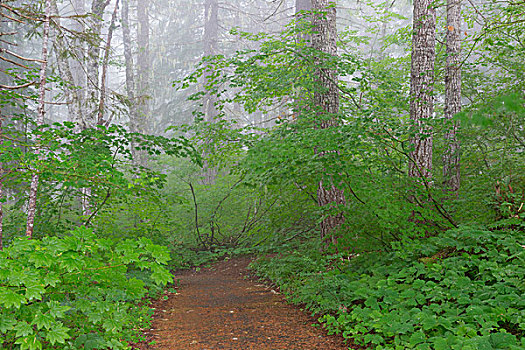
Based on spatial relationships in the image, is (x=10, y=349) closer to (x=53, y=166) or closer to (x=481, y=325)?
(x=53, y=166)

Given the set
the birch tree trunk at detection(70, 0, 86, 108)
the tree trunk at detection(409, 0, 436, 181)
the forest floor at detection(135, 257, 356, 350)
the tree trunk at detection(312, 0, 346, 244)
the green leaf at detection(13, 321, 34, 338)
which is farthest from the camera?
the birch tree trunk at detection(70, 0, 86, 108)

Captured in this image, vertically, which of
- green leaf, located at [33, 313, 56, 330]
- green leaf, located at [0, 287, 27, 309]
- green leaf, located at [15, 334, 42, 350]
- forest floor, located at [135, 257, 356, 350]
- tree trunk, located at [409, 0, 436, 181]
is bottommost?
forest floor, located at [135, 257, 356, 350]

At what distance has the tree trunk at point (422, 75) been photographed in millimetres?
5789

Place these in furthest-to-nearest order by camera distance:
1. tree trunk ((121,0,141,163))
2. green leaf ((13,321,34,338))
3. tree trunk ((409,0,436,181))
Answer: tree trunk ((121,0,141,163)) → tree trunk ((409,0,436,181)) → green leaf ((13,321,34,338))

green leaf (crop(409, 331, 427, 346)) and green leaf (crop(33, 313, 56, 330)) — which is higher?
green leaf (crop(33, 313, 56, 330))

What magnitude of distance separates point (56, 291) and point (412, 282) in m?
3.83

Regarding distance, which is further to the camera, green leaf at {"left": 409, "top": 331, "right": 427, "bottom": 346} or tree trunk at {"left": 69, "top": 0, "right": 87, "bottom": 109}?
tree trunk at {"left": 69, "top": 0, "right": 87, "bottom": 109}

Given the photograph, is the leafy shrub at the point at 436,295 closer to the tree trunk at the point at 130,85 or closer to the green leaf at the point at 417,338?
the green leaf at the point at 417,338

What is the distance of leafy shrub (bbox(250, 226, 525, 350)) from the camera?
3230mm

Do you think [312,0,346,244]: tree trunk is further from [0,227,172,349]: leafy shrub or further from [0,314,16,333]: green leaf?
[0,314,16,333]: green leaf

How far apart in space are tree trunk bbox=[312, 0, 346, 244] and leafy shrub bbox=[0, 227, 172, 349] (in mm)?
4188

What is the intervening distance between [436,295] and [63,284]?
12.1 feet

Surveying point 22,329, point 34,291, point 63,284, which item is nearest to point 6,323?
point 22,329

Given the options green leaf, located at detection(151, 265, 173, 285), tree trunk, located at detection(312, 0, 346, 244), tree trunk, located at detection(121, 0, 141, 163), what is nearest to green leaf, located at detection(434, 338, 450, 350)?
green leaf, located at detection(151, 265, 173, 285)
